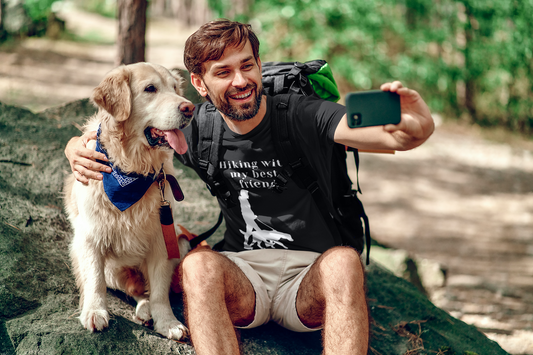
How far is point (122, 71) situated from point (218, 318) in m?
1.69

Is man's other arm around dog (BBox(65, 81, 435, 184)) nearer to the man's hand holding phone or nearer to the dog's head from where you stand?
the man's hand holding phone

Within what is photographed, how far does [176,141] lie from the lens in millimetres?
2797

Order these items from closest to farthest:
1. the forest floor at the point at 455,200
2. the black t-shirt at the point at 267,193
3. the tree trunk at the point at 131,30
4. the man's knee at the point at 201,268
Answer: the man's knee at the point at 201,268 → the black t-shirt at the point at 267,193 → the tree trunk at the point at 131,30 → the forest floor at the point at 455,200

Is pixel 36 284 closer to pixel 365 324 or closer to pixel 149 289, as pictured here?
pixel 149 289

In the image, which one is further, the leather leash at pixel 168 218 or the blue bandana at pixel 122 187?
the leather leash at pixel 168 218

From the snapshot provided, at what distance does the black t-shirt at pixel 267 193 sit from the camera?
2.81m

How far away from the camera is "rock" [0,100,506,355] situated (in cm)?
261

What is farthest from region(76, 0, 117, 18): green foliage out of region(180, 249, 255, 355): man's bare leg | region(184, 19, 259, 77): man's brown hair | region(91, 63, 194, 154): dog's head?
region(180, 249, 255, 355): man's bare leg

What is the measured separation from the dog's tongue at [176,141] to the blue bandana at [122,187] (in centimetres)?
33

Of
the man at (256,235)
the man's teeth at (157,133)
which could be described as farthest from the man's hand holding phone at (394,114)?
the man's teeth at (157,133)

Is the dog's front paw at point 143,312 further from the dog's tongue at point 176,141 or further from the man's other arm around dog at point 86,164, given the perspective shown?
the dog's tongue at point 176,141

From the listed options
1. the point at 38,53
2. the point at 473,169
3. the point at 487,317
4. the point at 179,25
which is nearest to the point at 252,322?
the point at 487,317

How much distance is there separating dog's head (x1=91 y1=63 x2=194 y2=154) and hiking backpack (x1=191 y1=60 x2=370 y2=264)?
206mm

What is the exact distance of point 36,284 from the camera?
9.63 ft
